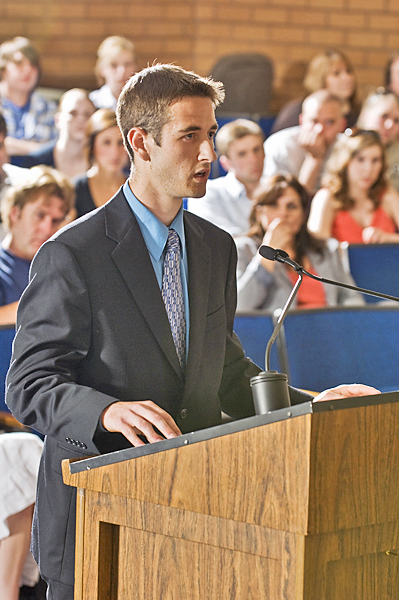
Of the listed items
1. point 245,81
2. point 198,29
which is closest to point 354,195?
point 245,81

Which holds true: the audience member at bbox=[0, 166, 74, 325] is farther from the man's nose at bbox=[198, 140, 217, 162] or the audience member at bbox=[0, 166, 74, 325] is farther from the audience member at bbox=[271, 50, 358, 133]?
the audience member at bbox=[271, 50, 358, 133]

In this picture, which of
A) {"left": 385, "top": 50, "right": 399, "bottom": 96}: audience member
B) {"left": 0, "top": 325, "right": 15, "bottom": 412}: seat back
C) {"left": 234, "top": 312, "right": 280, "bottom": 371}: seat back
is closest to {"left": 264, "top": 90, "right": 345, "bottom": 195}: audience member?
{"left": 385, "top": 50, "right": 399, "bottom": 96}: audience member

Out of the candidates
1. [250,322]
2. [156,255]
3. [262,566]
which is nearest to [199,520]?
[262,566]

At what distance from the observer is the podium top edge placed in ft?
3.12

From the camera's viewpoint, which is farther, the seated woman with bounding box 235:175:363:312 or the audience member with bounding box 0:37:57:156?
the audience member with bounding box 0:37:57:156

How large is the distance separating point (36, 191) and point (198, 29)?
3531 millimetres

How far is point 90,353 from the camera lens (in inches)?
50.9

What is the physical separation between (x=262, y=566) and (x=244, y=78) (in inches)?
208

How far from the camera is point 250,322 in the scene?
2629 mm

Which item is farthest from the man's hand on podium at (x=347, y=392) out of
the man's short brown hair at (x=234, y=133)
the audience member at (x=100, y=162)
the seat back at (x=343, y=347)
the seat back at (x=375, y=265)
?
the man's short brown hair at (x=234, y=133)

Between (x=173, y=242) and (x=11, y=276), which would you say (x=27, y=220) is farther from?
(x=173, y=242)

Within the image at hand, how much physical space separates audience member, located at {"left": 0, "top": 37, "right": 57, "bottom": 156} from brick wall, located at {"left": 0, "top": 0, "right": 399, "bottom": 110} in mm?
1052

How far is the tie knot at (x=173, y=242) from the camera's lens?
1.39 metres

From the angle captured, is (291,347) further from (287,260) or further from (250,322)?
(287,260)
